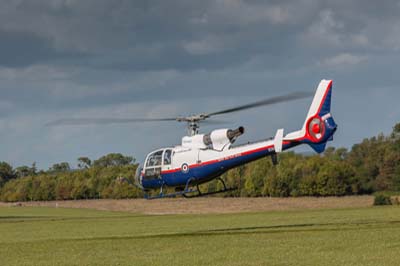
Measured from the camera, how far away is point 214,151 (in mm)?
36406

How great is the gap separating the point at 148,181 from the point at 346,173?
94523 mm

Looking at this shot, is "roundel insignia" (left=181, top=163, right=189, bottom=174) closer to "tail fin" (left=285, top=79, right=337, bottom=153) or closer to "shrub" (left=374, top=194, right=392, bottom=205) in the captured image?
"tail fin" (left=285, top=79, right=337, bottom=153)

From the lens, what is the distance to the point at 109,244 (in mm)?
46344

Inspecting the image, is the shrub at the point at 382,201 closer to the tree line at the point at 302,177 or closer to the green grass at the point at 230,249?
the tree line at the point at 302,177

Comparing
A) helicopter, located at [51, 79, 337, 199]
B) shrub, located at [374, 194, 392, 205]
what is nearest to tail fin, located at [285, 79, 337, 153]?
helicopter, located at [51, 79, 337, 199]

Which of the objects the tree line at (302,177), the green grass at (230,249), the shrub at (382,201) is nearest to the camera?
the green grass at (230,249)

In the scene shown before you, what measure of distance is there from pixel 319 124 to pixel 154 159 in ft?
29.7

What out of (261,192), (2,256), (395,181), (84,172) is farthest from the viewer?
(84,172)

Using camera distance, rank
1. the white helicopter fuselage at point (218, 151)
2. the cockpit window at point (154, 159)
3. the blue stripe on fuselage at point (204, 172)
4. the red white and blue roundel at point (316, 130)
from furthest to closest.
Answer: the cockpit window at point (154, 159) → the blue stripe on fuselage at point (204, 172) → the white helicopter fuselage at point (218, 151) → the red white and blue roundel at point (316, 130)

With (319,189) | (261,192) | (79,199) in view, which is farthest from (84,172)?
(319,189)

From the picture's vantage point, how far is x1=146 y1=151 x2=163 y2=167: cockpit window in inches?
1507

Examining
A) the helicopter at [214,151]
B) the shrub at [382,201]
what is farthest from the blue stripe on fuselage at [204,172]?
the shrub at [382,201]

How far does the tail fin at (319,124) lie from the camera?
1358 inches

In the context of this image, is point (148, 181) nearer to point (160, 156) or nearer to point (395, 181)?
point (160, 156)
